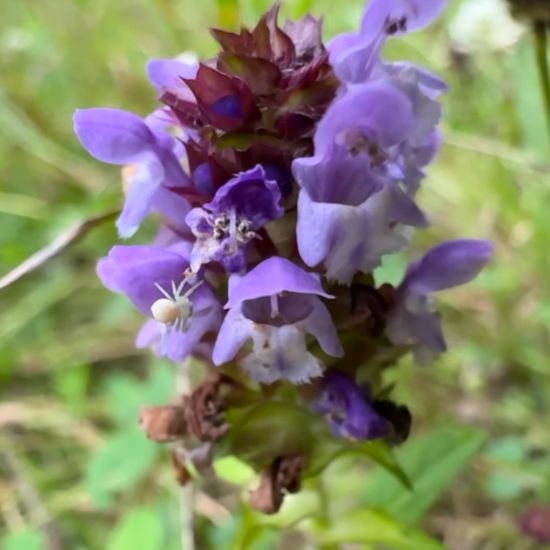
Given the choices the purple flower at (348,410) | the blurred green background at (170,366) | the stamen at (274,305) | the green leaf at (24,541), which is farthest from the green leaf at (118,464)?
the stamen at (274,305)

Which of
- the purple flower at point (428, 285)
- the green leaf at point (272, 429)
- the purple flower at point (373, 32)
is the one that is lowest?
the green leaf at point (272, 429)

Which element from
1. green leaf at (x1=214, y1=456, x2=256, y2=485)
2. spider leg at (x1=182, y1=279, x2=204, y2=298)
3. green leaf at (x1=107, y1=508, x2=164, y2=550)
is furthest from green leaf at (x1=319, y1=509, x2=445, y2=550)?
spider leg at (x1=182, y1=279, x2=204, y2=298)

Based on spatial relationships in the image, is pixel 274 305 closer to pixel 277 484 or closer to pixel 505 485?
pixel 277 484

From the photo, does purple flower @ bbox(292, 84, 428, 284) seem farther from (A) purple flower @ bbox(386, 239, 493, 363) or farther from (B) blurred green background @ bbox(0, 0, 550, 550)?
(B) blurred green background @ bbox(0, 0, 550, 550)

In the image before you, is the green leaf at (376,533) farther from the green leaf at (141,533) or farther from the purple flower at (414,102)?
the purple flower at (414,102)

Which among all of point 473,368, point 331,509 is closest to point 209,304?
point 331,509

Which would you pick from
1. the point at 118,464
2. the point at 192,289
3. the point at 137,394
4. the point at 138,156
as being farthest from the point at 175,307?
the point at 137,394
